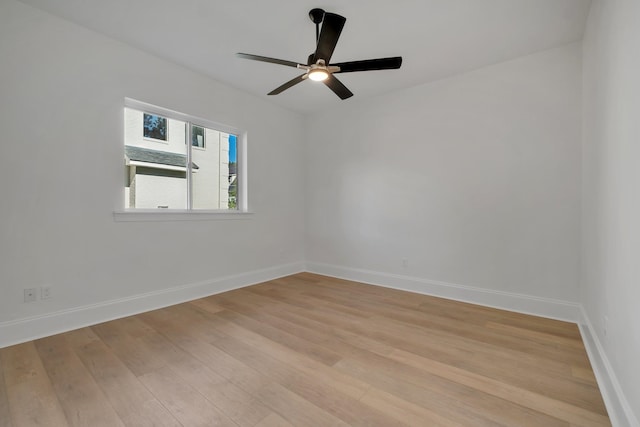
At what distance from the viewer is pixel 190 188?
133 inches

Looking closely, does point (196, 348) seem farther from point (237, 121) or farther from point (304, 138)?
point (304, 138)

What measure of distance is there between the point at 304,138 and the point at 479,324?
12.4ft

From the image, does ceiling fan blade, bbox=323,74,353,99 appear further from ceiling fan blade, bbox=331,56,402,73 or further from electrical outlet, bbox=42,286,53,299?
electrical outlet, bbox=42,286,53,299

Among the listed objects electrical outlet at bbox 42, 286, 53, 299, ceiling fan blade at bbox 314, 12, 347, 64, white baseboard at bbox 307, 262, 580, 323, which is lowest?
white baseboard at bbox 307, 262, 580, 323

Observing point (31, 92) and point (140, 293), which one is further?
point (140, 293)

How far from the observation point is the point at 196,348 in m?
2.14

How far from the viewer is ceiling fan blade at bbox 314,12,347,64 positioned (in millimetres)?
1814

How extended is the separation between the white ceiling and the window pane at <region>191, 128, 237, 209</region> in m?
0.92

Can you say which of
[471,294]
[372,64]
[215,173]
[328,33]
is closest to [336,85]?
[372,64]

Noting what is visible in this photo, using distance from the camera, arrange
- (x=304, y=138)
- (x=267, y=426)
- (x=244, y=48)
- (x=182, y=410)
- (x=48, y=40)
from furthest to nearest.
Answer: (x=304, y=138) → (x=244, y=48) → (x=48, y=40) → (x=182, y=410) → (x=267, y=426)

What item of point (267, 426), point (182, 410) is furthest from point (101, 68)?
point (267, 426)

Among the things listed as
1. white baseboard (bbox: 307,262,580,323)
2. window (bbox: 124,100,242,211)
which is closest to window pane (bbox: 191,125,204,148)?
window (bbox: 124,100,242,211)

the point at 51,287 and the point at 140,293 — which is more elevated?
the point at 51,287

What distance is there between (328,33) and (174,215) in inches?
98.4
